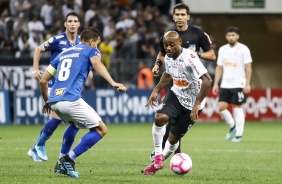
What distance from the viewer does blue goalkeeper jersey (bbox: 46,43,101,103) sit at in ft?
33.3

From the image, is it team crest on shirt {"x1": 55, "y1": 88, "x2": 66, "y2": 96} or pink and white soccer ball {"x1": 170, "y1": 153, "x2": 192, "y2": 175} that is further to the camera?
pink and white soccer ball {"x1": 170, "y1": 153, "x2": 192, "y2": 175}

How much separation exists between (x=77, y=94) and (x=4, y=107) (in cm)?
1309

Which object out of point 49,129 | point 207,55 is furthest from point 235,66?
point 49,129

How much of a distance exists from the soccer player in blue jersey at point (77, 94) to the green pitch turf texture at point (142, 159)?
1.27ft

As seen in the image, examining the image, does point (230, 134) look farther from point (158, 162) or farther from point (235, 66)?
point (158, 162)

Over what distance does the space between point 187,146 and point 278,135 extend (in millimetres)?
3885

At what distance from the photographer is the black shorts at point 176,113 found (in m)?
10.9

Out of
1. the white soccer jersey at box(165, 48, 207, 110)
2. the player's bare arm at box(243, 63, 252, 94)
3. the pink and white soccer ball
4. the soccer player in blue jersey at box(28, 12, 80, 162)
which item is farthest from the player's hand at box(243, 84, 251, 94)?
the pink and white soccer ball

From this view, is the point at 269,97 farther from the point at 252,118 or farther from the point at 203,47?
the point at 203,47

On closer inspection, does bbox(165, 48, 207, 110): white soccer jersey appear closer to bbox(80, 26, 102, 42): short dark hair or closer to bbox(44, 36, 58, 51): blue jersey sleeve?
bbox(80, 26, 102, 42): short dark hair

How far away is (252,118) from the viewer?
24.8 metres

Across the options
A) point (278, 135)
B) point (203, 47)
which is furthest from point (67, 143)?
point (278, 135)

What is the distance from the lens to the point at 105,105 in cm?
2361

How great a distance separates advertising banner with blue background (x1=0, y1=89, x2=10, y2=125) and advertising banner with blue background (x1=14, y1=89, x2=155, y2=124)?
26cm
